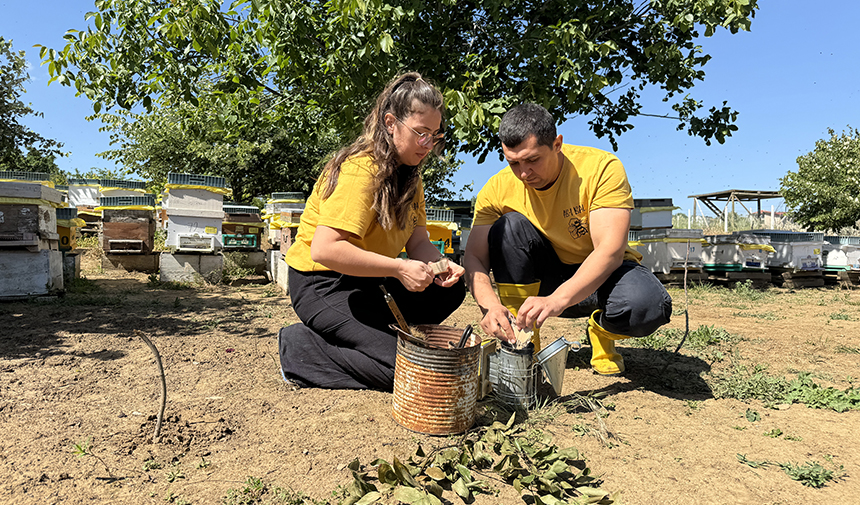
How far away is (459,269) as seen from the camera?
245 cm

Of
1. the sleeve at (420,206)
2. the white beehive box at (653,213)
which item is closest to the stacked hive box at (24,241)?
the sleeve at (420,206)

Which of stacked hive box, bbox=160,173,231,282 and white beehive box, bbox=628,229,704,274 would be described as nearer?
stacked hive box, bbox=160,173,231,282

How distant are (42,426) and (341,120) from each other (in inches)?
240

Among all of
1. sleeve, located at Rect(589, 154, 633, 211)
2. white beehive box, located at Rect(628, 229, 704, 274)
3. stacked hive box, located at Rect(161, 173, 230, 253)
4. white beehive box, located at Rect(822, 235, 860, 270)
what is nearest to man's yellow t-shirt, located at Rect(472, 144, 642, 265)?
sleeve, located at Rect(589, 154, 633, 211)

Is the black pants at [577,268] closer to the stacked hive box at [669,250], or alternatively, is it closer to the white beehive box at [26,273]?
the white beehive box at [26,273]

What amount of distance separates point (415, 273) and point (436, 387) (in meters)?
0.48

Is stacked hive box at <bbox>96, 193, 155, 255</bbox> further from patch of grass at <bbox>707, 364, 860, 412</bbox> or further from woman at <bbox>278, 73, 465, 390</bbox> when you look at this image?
patch of grass at <bbox>707, 364, 860, 412</bbox>

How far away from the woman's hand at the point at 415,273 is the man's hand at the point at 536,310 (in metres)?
0.47

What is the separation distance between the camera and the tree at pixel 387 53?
225 inches

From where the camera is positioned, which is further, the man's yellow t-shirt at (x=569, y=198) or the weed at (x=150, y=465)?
the man's yellow t-shirt at (x=569, y=198)

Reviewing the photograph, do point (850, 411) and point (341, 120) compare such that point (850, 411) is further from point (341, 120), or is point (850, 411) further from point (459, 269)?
point (341, 120)

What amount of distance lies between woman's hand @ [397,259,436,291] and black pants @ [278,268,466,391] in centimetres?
46

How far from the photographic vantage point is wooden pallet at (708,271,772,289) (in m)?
9.28

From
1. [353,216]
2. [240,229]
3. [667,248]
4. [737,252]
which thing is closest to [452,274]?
[353,216]
